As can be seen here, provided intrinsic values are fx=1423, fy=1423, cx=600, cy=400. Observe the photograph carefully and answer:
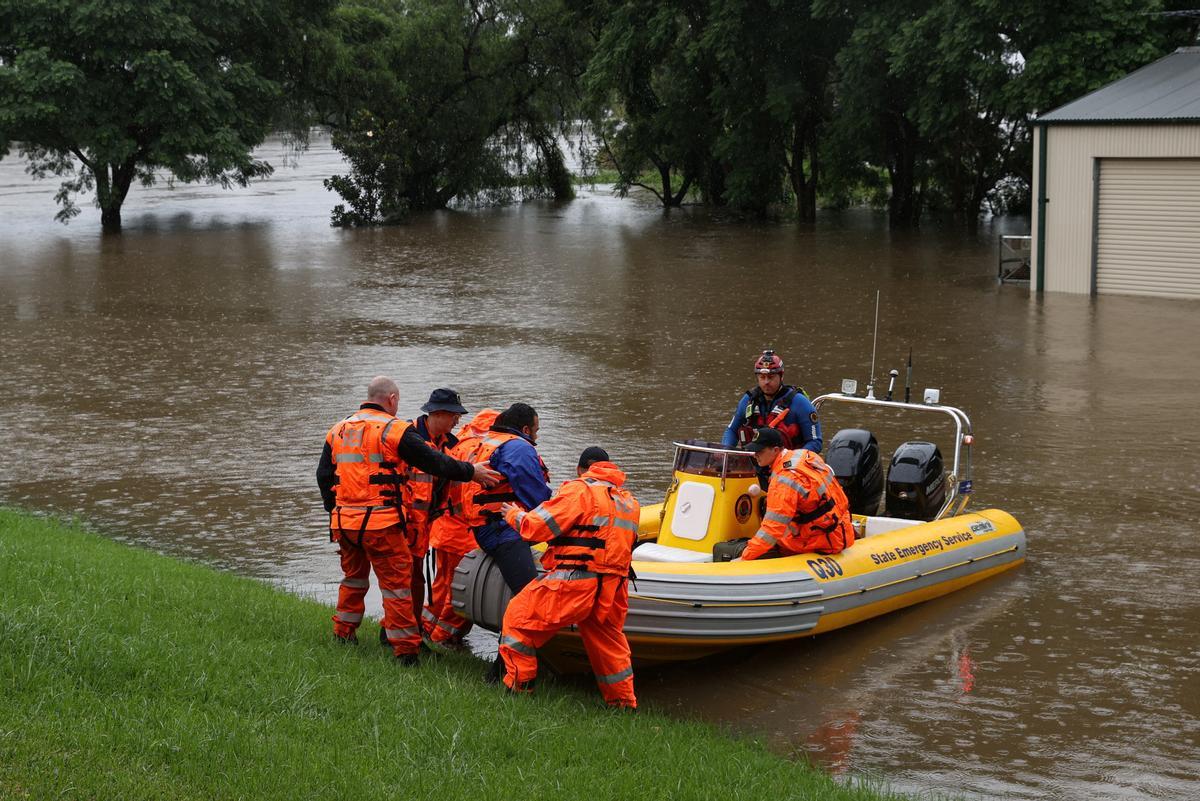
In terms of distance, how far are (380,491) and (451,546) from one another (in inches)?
32.0

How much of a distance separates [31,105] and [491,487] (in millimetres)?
30520

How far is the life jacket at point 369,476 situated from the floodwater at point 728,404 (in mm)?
1894

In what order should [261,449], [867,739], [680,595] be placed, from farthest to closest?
1. [261,449]
2. [680,595]
3. [867,739]

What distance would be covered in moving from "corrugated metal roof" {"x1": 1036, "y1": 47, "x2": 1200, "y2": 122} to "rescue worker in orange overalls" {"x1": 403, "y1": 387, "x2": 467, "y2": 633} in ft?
59.9

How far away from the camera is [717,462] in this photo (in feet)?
30.8

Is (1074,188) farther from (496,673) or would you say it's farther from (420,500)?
(496,673)

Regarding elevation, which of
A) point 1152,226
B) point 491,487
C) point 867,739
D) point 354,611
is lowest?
point 867,739

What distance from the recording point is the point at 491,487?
7.62m

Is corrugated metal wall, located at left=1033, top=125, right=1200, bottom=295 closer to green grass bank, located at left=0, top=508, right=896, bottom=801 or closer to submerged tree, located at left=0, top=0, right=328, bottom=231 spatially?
green grass bank, located at left=0, top=508, right=896, bottom=801

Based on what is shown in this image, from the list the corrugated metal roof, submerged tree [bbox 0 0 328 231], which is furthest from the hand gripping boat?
submerged tree [bbox 0 0 328 231]

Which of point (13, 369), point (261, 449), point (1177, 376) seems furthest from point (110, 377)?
point (1177, 376)

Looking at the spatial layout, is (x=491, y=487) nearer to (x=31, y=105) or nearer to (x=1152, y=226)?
(x=1152, y=226)

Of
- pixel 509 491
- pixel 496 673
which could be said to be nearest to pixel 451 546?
pixel 509 491

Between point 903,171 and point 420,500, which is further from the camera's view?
point 903,171
